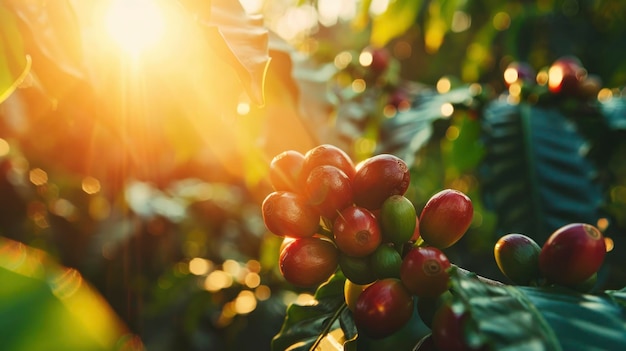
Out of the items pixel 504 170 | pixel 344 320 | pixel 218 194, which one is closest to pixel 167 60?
pixel 344 320

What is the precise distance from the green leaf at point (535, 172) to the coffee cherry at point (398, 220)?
852mm

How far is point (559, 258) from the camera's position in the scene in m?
0.68

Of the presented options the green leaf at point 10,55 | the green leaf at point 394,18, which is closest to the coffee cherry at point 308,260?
the green leaf at point 10,55

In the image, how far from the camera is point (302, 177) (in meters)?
0.83

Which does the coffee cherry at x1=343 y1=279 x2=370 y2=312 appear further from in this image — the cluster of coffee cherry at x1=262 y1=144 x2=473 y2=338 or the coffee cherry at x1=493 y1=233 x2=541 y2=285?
the coffee cherry at x1=493 y1=233 x2=541 y2=285

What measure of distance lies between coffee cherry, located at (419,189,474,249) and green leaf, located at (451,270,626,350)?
13cm

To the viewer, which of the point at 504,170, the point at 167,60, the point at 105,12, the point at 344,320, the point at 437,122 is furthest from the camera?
the point at 437,122

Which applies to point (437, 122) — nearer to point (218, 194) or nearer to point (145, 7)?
point (145, 7)

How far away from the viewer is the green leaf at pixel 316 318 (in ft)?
2.77

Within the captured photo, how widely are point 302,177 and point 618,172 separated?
2575mm

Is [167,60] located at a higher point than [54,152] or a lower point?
higher

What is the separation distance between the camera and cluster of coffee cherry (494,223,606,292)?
67 cm

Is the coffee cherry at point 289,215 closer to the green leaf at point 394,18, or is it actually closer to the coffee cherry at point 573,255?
the coffee cherry at point 573,255

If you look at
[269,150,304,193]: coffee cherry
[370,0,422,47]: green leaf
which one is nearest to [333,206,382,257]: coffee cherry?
[269,150,304,193]: coffee cherry
